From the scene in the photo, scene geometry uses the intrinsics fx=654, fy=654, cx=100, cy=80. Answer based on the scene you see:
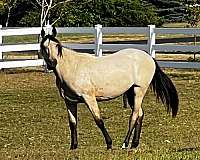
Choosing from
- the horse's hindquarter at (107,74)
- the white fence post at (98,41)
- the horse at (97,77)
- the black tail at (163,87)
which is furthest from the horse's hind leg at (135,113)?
the white fence post at (98,41)

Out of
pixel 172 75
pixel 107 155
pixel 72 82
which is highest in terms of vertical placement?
pixel 72 82

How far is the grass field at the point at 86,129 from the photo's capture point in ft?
27.7

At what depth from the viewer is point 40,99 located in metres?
15.6

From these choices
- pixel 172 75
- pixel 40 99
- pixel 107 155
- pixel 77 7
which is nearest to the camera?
pixel 107 155

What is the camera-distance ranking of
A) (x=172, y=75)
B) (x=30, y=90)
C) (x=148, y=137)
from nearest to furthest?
(x=148, y=137) < (x=30, y=90) < (x=172, y=75)

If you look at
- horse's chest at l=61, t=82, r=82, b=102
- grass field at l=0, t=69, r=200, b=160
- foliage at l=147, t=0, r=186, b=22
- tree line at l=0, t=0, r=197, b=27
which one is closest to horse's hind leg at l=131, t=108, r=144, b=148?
grass field at l=0, t=69, r=200, b=160

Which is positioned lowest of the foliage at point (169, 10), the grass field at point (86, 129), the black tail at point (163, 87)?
the foliage at point (169, 10)

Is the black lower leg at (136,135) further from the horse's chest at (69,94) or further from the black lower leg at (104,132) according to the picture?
the horse's chest at (69,94)

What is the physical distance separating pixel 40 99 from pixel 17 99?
0.57m

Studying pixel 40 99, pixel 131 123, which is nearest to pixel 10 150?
pixel 131 123

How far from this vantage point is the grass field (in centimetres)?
843

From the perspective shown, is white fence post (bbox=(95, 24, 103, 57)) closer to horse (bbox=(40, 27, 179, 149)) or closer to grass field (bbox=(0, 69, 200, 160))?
grass field (bbox=(0, 69, 200, 160))

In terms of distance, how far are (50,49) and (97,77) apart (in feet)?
2.41

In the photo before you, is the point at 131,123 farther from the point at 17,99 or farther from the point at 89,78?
the point at 17,99
